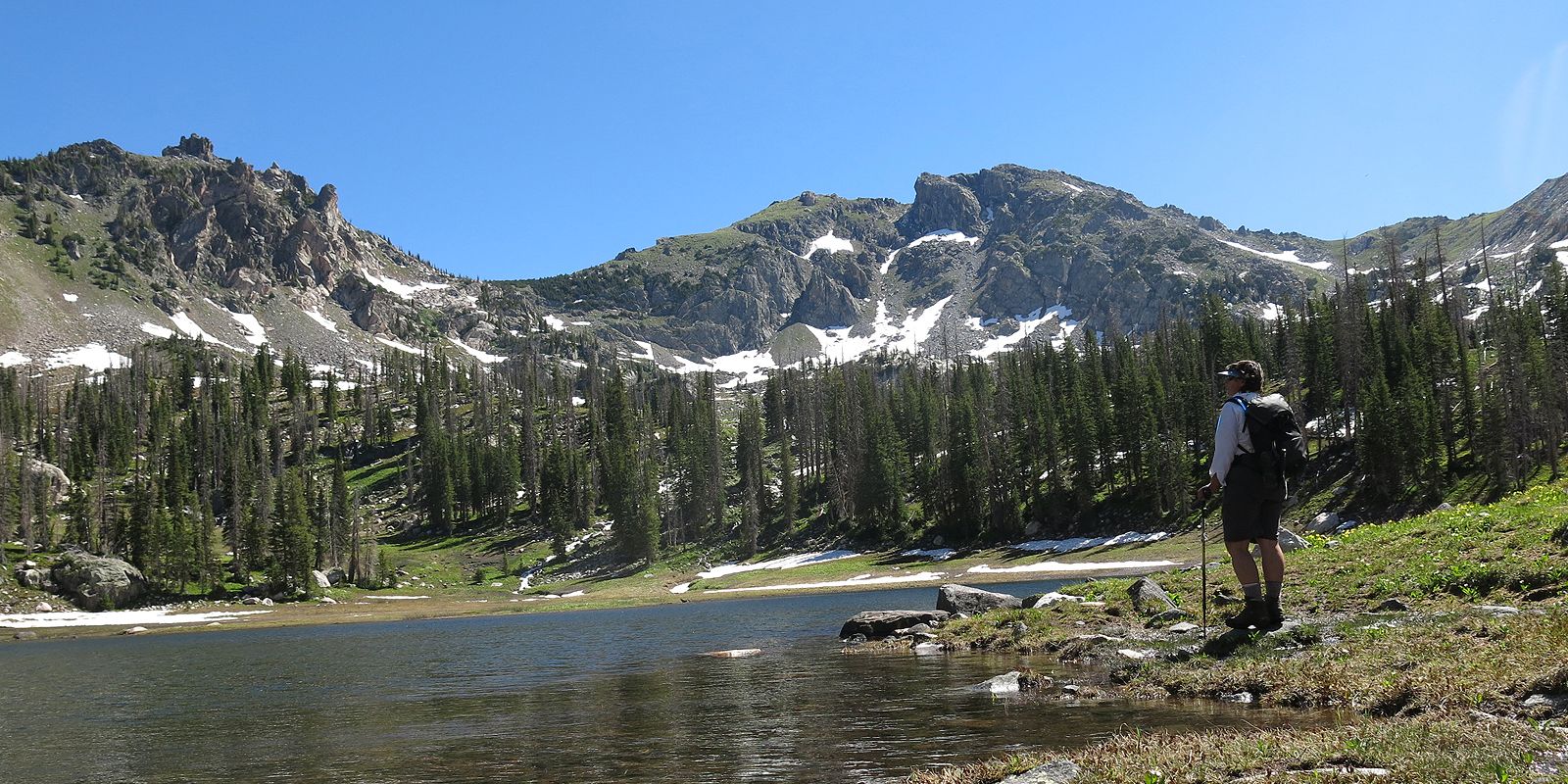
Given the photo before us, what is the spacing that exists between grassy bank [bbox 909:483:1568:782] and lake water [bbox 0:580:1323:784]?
1249mm

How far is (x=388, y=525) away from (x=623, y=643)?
379ft

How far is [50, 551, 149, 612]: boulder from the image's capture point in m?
87.9

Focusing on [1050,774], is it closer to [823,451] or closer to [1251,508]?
[1251,508]

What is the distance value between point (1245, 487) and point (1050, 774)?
641 centimetres

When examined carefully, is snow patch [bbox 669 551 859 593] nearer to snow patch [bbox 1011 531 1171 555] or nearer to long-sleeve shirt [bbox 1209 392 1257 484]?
snow patch [bbox 1011 531 1171 555]

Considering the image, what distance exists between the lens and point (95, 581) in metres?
88.9

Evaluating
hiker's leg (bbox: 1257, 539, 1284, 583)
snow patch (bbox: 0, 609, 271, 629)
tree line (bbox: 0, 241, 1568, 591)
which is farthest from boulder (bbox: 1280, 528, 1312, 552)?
snow patch (bbox: 0, 609, 271, 629)

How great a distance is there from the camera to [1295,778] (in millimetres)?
6961

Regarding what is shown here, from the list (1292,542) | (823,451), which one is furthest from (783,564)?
(1292,542)

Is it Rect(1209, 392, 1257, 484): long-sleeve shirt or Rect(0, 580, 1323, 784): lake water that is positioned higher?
Rect(1209, 392, 1257, 484): long-sleeve shirt

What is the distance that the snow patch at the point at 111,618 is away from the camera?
258 feet

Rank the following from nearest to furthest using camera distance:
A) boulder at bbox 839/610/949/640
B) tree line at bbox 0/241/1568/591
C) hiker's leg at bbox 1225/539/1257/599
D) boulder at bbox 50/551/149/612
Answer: hiker's leg at bbox 1225/539/1257/599
boulder at bbox 839/610/949/640
tree line at bbox 0/241/1568/591
boulder at bbox 50/551/149/612

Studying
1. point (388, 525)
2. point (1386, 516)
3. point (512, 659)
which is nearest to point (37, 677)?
point (512, 659)

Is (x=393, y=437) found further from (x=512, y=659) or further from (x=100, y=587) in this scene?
(x=512, y=659)
